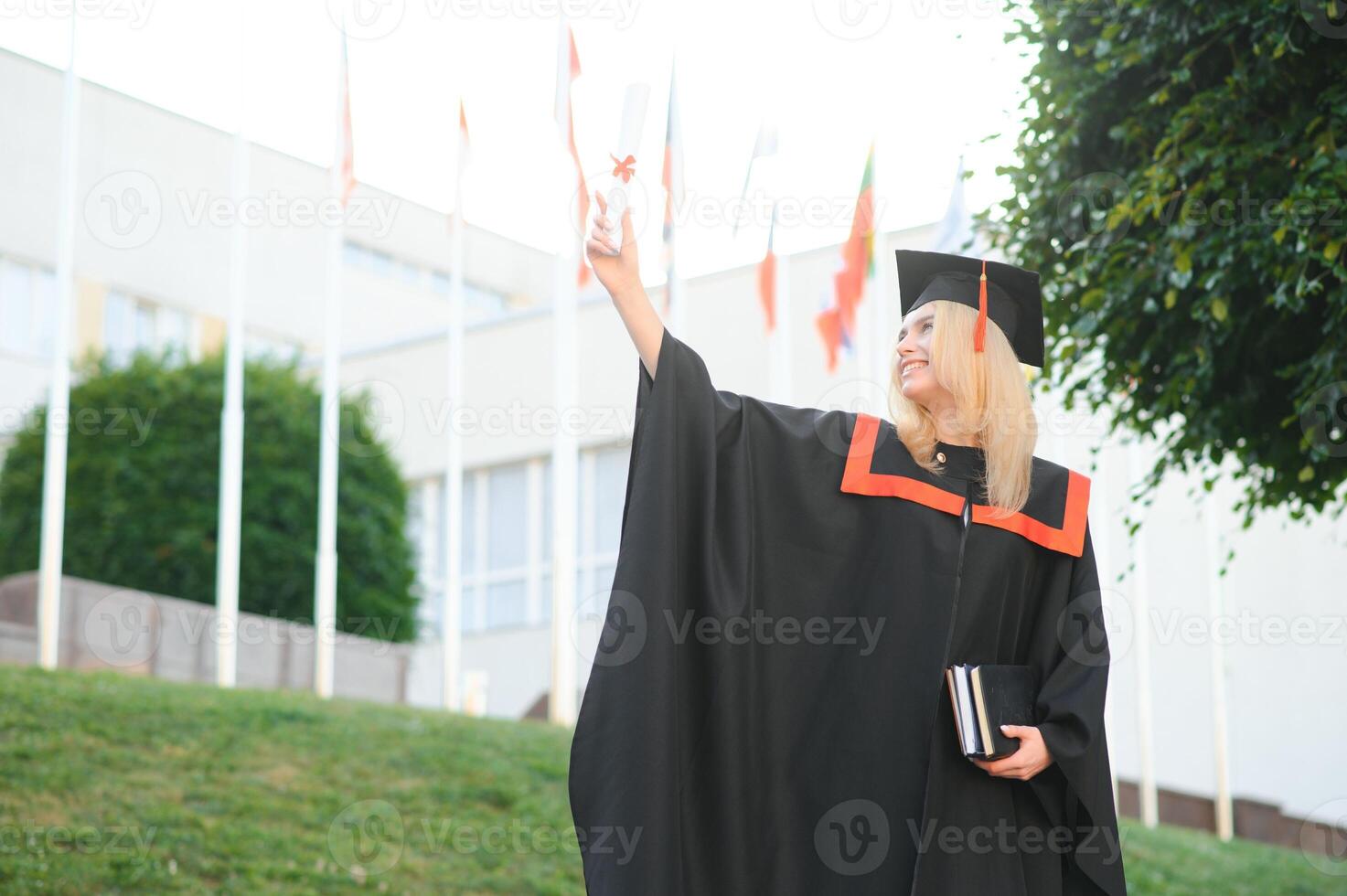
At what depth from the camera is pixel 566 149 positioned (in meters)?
12.7

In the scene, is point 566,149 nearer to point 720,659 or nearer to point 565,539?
point 565,539

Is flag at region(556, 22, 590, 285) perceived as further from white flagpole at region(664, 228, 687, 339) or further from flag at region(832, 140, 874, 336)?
flag at region(832, 140, 874, 336)

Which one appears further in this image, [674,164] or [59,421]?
[674,164]

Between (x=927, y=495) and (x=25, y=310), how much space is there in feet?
68.7

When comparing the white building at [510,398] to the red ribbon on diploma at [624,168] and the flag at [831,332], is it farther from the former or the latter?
the red ribbon on diploma at [624,168]

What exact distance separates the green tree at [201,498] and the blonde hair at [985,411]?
11.5m

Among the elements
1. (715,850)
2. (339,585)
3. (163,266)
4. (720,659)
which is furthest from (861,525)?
(163,266)

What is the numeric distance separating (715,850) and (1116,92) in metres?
3.80

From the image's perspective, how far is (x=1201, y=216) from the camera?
5.56 m
